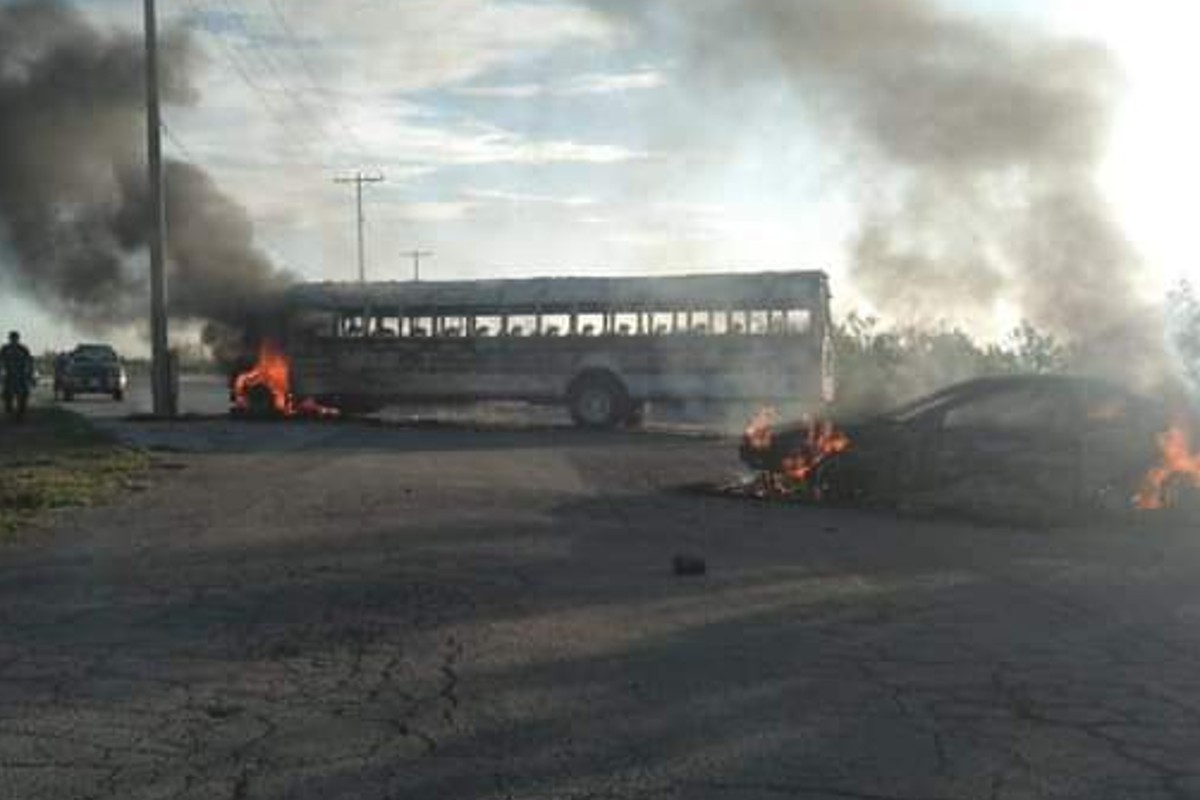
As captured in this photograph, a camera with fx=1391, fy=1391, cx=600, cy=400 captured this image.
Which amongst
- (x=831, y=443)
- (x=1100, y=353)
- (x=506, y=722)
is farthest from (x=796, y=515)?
(x=1100, y=353)

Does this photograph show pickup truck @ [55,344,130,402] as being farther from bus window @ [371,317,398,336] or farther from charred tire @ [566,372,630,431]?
charred tire @ [566,372,630,431]

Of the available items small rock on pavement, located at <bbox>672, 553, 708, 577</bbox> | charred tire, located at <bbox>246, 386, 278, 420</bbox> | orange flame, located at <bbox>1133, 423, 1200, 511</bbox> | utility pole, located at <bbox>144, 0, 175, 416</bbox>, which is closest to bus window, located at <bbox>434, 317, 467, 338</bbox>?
charred tire, located at <bbox>246, 386, 278, 420</bbox>

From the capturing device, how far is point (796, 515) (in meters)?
12.7

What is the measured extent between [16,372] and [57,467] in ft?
32.8

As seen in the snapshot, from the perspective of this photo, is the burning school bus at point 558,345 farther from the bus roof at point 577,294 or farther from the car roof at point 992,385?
the car roof at point 992,385

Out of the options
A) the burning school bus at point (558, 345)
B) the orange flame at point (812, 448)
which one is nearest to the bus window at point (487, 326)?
the burning school bus at point (558, 345)

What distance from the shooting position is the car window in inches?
514

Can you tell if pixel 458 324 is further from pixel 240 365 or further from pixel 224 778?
pixel 224 778

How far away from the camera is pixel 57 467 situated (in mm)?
15852

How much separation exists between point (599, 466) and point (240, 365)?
551 inches

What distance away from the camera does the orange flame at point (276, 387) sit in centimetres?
2873

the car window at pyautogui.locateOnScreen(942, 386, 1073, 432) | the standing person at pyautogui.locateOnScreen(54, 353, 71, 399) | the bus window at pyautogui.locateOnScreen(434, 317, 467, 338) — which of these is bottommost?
the car window at pyautogui.locateOnScreen(942, 386, 1073, 432)

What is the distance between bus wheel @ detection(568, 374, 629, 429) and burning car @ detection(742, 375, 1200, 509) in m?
12.9

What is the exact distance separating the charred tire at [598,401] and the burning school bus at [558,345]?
0.02 meters
